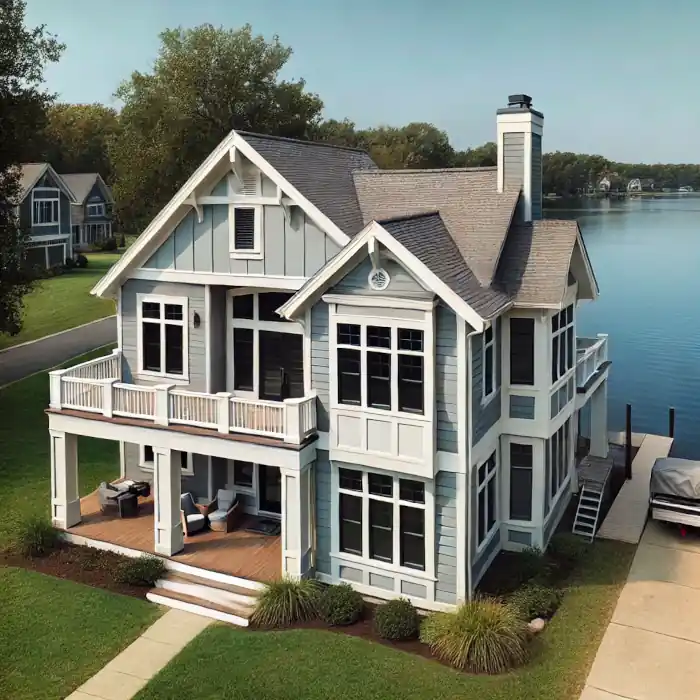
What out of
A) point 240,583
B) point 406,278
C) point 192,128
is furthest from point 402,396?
point 192,128

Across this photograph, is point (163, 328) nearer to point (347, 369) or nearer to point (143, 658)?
point (347, 369)

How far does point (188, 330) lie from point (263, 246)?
2743mm

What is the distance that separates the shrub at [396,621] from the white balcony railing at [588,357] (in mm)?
8047

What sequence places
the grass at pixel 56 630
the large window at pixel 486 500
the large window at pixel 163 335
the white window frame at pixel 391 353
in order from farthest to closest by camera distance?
the large window at pixel 163 335 < the large window at pixel 486 500 < the white window frame at pixel 391 353 < the grass at pixel 56 630

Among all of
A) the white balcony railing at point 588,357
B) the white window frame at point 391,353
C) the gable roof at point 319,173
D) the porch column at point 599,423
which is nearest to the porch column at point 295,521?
the white window frame at point 391,353

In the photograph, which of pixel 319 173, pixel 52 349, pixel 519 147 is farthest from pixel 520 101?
pixel 52 349

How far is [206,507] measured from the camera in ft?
56.6

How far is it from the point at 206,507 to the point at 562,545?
7528 millimetres

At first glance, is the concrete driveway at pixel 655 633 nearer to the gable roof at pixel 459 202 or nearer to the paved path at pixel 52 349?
the gable roof at pixel 459 202

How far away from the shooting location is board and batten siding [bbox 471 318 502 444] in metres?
13.8

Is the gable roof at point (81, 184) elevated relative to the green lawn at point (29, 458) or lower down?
elevated

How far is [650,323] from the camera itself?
51094 millimetres

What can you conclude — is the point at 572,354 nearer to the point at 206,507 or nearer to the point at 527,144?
the point at 527,144

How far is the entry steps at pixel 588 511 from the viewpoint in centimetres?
1719
